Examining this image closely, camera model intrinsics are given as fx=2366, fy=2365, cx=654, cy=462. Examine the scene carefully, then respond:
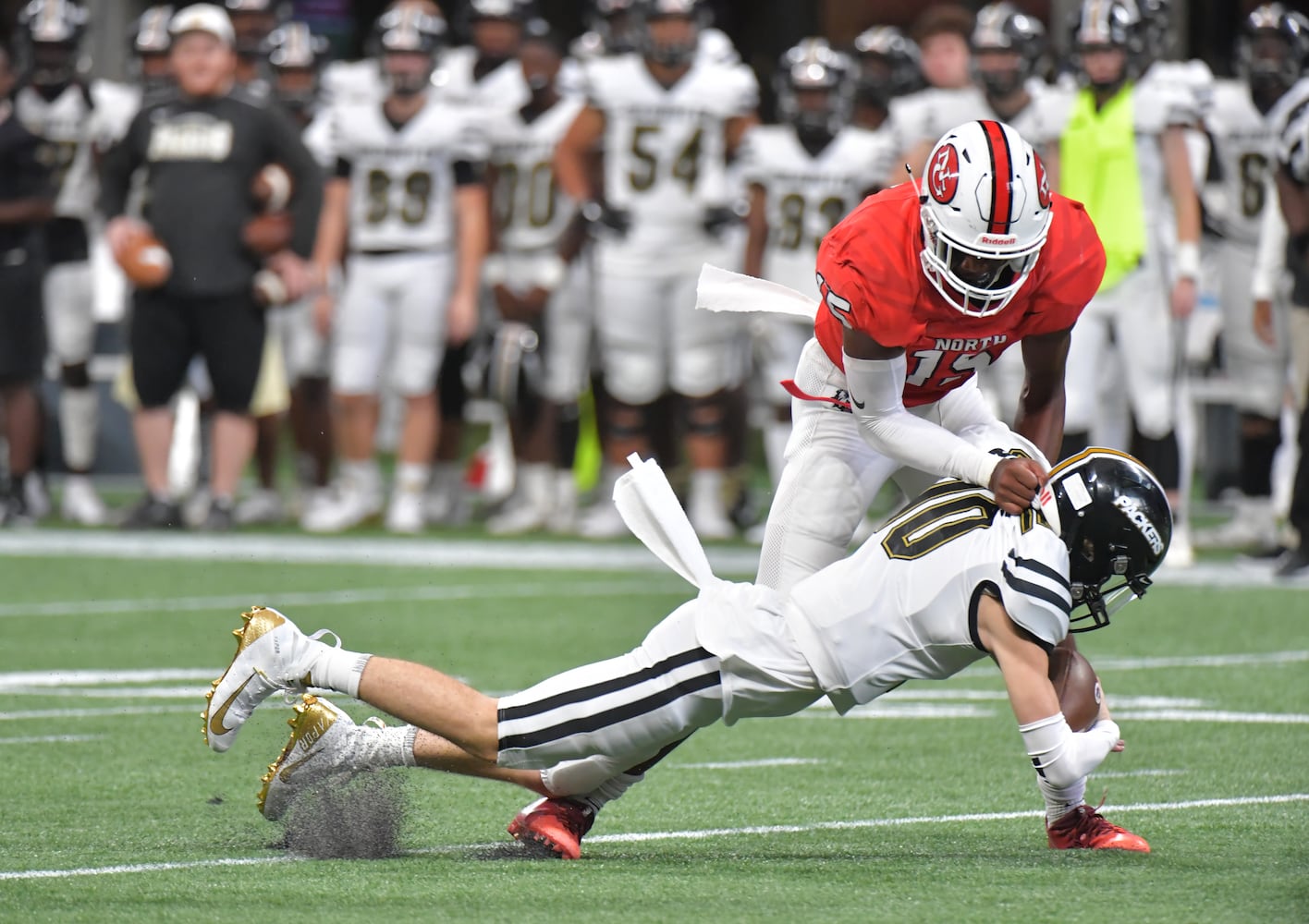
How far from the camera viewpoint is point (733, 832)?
485 cm

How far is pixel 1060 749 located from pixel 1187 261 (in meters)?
5.82

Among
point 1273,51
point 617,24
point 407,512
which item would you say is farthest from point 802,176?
point 407,512

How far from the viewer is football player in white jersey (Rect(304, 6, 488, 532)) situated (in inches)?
444

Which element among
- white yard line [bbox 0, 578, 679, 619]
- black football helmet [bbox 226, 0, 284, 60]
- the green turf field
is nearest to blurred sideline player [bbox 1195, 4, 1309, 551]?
the green turf field

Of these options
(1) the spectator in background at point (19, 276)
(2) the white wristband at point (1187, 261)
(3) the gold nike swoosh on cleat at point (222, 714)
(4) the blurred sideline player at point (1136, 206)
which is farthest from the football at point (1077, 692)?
(1) the spectator in background at point (19, 276)

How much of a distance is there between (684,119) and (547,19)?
39.9 ft

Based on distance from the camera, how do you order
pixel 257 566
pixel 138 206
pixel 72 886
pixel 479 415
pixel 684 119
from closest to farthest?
pixel 72 886
pixel 257 566
pixel 684 119
pixel 138 206
pixel 479 415

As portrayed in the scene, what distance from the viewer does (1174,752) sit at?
5.80 m

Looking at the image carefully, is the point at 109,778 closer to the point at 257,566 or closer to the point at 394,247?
the point at 257,566

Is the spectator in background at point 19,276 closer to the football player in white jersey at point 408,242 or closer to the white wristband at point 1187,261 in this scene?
the football player in white jersey at point 408,242

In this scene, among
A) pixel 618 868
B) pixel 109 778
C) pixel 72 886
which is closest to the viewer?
pixel 72 886

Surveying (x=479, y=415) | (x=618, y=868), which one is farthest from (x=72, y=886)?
(x=479, y=415)

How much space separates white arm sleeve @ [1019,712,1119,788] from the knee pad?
18.1 feet

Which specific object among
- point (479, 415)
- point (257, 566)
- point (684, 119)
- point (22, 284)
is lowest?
point (479, 415)
